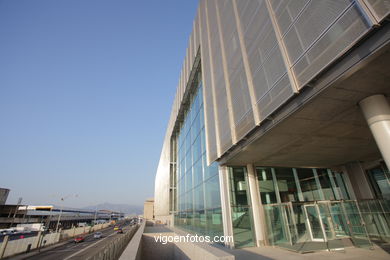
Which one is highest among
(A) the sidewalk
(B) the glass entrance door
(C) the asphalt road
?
(B) the glass entrance door

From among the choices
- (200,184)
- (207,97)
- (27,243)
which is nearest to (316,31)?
(207,97)

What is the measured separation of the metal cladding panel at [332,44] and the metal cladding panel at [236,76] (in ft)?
9.86

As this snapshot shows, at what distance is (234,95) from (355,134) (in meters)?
6.03

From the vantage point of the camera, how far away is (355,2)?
4.45 meters

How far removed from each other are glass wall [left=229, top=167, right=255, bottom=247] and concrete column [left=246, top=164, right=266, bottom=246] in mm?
253

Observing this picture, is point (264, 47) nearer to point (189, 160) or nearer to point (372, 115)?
point (372, 115)

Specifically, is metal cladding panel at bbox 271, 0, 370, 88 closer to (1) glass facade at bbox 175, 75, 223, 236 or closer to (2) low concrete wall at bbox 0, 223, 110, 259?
(1) glass facade at bbox 175, 75, 223, 236

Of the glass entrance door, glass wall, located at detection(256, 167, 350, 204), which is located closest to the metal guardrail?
glass wall, located at detection(256, 167, 350, 204)

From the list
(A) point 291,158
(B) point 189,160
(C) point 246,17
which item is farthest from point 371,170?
(B) point 189,160

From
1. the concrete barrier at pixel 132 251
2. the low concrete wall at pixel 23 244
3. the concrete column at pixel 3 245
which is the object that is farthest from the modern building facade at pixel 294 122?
the low concrete wall at pixel 23 244

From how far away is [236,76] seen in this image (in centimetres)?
1010

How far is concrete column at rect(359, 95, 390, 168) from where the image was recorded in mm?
5070

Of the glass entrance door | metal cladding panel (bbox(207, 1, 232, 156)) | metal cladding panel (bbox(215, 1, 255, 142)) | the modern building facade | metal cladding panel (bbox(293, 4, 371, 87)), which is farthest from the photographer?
metal cladding panel (bbox(207, 1, 232, 156))

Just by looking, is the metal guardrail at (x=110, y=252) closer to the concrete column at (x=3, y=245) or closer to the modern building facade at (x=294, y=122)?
the modern building facade at (x=294, y=122)
